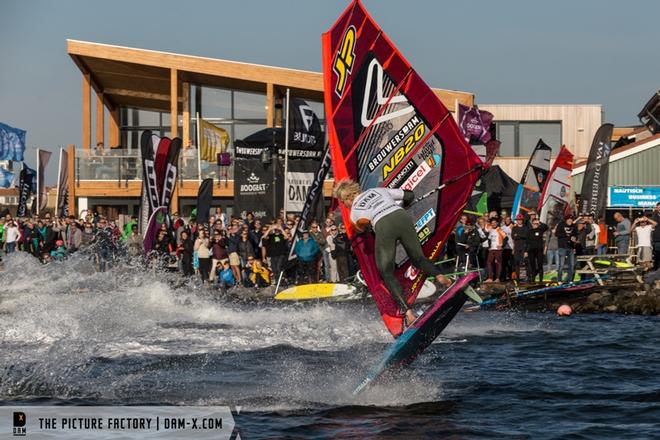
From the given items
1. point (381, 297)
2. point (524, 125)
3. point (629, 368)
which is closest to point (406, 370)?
point (381, 297)

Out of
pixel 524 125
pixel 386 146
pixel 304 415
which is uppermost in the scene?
pixel 524 125

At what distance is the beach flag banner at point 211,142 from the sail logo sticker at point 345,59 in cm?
2196

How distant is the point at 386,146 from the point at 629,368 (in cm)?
387

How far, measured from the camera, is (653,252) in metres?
22.0

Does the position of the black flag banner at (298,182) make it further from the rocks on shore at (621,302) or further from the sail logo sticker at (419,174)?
the sail logo sticker at (419,174)

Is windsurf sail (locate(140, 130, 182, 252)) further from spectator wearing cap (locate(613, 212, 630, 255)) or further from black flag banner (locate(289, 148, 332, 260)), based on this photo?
spectator wearing cap (locate(613, 212, 630, 255))

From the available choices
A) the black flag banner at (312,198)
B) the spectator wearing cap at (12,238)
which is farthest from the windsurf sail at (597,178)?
the spectator wearing cap at (12,238)

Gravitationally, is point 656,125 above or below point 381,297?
above

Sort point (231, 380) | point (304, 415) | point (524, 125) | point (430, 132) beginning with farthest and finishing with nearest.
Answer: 1. point (524, 125)
2. point (430, 132)
3. point (231, 380)
4. point (304, 415)

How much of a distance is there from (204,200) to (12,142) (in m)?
16.3

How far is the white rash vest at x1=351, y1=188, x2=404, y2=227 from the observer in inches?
382

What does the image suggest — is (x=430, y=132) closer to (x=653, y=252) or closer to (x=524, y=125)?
(x=653, y=252)

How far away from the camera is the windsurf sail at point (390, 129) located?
40.9 ft

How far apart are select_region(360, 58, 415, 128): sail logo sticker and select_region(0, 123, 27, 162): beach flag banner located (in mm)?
30392
